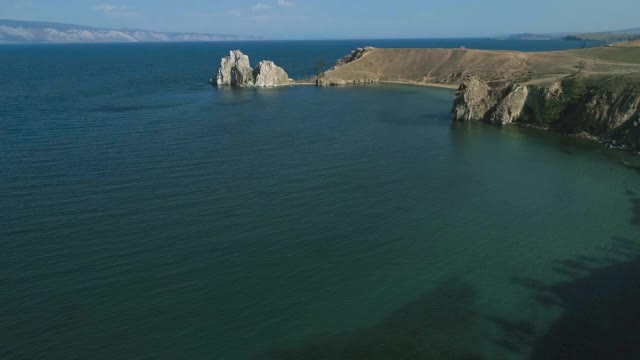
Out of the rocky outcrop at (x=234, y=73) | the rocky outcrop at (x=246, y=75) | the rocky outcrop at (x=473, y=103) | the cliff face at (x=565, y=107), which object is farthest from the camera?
the rocky outcrop at (x=234, y=73)

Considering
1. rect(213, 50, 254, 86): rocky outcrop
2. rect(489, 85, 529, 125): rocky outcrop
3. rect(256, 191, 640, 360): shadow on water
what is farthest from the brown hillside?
rect(256, 191, 640, 360): shadow on water

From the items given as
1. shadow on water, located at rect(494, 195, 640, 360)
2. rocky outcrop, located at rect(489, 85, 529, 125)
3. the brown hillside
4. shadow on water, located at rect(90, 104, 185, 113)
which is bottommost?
shadow on water, located at rect(494, 195, 640, 360)

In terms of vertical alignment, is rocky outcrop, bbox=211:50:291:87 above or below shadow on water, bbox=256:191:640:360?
above

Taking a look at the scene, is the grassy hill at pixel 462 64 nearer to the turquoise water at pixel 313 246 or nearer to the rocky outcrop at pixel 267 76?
the rocky outcrop at pixel 267 76

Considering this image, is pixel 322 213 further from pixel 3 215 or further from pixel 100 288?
pixel 3 215

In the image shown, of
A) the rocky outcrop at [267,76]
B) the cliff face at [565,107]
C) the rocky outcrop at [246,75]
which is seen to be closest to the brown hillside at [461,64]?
the rocky outcrop at [267,76]

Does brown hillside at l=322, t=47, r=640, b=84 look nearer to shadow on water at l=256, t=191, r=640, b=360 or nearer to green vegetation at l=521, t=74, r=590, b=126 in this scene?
green vegetation at l=521, t=74, r=590, b=126
